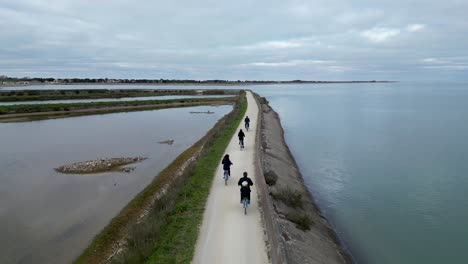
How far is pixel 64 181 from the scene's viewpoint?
24719 millimetres

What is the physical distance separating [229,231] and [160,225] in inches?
110

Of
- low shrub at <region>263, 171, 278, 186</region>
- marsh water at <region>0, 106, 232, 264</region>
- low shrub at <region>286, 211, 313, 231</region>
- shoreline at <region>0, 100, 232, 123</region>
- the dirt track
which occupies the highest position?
low shrub at <region>263, 171, 278, 186</region>

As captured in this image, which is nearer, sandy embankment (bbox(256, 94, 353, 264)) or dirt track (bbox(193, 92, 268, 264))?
dirt track (bbox(193, 92, 268, 264))

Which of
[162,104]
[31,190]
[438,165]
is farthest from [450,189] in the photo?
[162,104]

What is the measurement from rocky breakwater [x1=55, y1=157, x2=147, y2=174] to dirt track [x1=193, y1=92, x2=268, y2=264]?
11.7 m

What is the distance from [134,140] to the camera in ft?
131

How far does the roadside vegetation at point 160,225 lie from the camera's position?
11930mm

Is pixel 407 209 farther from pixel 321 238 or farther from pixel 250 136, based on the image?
pixel 250 136

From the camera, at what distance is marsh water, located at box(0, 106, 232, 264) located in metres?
16.0

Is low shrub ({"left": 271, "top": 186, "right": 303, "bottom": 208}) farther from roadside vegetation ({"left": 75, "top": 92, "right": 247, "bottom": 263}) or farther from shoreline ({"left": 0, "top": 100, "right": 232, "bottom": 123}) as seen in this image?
shoreline ({"left": 0, "top": 100, "right": 232, "bottom": 123})

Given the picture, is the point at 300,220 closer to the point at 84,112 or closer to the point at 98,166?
the point at 98,166

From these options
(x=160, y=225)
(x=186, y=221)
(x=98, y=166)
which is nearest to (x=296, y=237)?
(x=186, y=221)

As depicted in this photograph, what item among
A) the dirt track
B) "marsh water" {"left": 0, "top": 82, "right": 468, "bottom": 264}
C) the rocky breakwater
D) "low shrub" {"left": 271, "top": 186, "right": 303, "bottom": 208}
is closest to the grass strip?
the dirt track

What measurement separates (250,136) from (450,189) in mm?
14616
